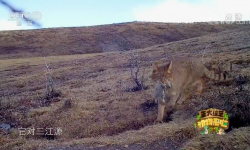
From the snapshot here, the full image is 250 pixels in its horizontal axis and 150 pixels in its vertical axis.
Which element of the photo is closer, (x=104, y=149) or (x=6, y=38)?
(x=104, y=149)

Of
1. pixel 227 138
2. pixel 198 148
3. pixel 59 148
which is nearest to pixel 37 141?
pixel 59 148

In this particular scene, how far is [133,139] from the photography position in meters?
6.45

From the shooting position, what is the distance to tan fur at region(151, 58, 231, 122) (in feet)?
23.1

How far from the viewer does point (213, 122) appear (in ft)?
19.6

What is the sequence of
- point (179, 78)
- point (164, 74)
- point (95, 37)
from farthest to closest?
1. point (95, 37)
2. point (179, 78)
3. point (164, 74)

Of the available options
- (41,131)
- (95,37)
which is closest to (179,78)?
(41,131)

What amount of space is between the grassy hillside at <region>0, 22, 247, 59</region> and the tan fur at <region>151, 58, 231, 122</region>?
4525 centimetres

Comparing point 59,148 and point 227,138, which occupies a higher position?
point 227,138

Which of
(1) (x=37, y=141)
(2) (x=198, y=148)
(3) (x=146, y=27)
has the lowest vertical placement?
(1) (x=37, y=141)

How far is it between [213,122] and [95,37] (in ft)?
184

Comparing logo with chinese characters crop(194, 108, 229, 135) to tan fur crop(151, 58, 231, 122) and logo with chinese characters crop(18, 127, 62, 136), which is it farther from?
logo with chinese characters crop(18, 127, 62, 136)

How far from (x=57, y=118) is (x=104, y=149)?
3.60 m

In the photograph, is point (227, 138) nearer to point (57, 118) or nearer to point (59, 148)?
point (59, 148)

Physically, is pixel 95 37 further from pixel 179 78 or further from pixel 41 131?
pixel 179 78
